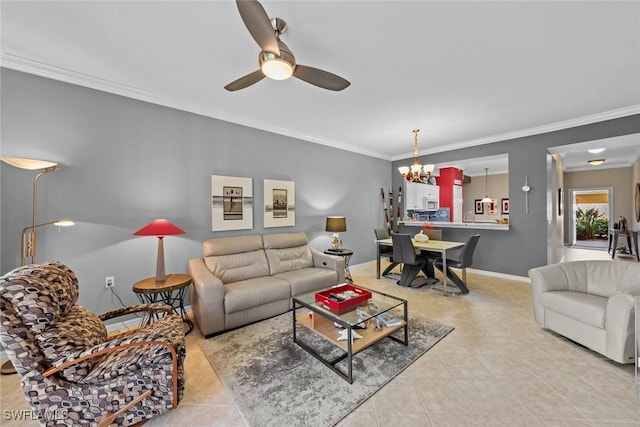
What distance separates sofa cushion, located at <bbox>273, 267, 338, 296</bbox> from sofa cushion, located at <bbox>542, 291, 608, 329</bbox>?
7.61ft

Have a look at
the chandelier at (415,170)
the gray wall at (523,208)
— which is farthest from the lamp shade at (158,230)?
the gray wall at (523,208)

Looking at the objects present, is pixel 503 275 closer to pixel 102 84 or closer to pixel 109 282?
pixel 109 282

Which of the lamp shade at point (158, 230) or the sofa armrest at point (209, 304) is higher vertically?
the lamp shade at point (158, 230)

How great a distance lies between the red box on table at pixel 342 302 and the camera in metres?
2.19

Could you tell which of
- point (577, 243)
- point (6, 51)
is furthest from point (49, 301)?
point (577, 243)

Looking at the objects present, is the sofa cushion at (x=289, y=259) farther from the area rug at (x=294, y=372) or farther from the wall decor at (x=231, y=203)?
the area rug at (x=294, y=372)

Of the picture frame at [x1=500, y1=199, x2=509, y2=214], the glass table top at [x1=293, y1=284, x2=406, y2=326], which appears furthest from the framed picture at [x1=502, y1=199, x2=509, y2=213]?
the glass table top at [x1=293, y1=284, x2=406, y2=326]

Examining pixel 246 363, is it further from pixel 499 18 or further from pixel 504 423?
pixel 499 18

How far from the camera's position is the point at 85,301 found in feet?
8.46

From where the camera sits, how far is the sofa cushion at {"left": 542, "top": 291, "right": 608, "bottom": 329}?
208cm

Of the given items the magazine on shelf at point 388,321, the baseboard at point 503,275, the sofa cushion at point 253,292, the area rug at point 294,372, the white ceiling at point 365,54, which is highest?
the white ceiling at point 365,54

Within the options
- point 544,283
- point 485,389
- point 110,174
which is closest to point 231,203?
point 110,174

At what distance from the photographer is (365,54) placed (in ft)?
7.25

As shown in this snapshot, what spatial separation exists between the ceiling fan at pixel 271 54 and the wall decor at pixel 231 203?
1.64 metres
